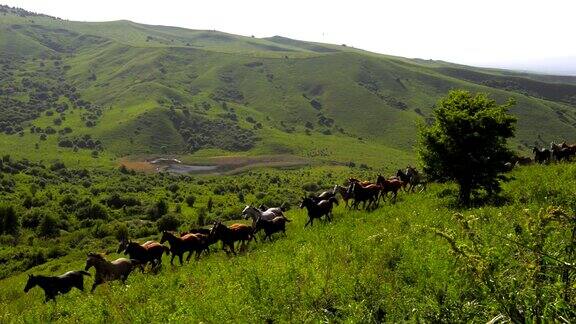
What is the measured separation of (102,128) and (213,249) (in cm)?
17726

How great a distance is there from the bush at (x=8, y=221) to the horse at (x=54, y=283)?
5585 cm

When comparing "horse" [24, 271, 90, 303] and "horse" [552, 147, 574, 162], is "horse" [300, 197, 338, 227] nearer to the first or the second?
"horse" [24, 271, 90, 303]

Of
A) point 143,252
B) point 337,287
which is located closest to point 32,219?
point 143,252

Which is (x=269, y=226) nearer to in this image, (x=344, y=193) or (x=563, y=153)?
(x=344, y=193)

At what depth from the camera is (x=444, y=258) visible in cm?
1117

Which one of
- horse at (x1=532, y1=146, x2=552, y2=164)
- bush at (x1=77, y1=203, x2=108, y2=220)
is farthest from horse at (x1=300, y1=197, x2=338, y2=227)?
bush at (x1=77, y1=203, x2=108, y2=220)

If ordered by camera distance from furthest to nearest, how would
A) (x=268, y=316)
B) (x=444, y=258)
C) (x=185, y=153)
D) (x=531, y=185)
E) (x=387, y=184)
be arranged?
1. (x=185, y=153)
2. (x=387, y=184)
3. (x=531, y=185)
4. (x=444, y=258)
5. (x=268, y=316)

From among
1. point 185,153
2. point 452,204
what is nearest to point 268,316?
point 452,204

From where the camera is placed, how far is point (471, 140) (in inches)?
878

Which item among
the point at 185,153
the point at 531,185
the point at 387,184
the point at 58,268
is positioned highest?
the point at 531,185

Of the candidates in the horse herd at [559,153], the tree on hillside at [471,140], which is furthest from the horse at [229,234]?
the horse herd at [559,153]

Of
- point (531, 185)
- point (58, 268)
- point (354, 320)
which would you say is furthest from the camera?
point (58, 268)

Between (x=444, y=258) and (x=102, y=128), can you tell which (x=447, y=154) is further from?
(x=102, y=128)

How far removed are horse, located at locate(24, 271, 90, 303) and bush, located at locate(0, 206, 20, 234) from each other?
55.9 meters
